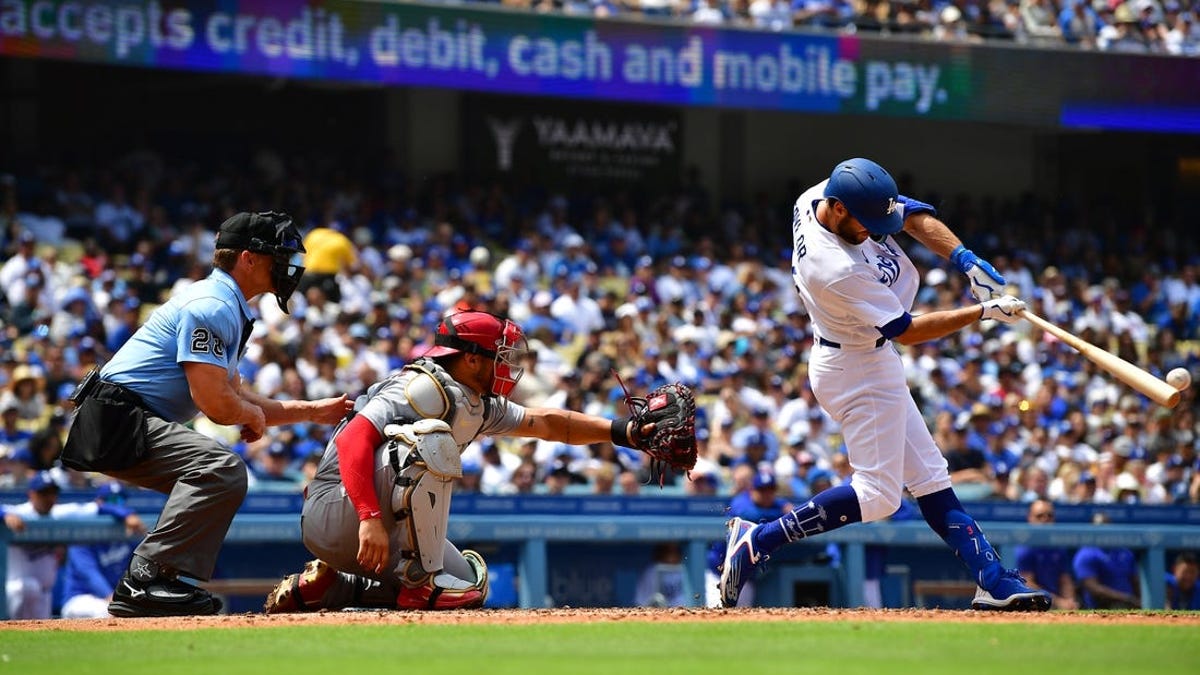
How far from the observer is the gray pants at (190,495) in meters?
6.55

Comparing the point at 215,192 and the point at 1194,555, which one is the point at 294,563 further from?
the point at 215,192

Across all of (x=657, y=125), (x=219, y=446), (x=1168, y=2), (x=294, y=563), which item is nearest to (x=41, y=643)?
(x=219, y=446)

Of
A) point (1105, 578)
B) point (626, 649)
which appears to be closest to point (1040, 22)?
point (1105, 578)

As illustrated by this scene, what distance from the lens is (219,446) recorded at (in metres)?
6.70

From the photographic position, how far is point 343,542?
6.73 metres

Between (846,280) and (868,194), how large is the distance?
33 cm

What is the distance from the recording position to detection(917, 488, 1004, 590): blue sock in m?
6.89

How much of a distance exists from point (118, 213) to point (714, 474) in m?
6.88

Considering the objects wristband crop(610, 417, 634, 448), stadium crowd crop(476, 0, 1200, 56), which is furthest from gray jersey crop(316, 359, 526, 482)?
stadium crowd crop(476, 0, 1200, 56)

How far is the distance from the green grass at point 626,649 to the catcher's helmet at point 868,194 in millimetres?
1520

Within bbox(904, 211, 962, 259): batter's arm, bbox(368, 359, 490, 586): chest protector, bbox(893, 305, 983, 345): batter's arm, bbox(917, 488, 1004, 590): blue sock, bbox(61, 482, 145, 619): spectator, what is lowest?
bbox(61, 482, 145, 619): spectator

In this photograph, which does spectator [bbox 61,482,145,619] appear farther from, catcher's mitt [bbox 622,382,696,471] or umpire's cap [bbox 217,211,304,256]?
catcher's mitt [bbox 622,382,696,471]

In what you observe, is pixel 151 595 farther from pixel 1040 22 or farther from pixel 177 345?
pixel 1040 22

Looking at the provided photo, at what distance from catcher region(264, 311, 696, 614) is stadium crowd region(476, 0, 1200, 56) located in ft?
43.6
